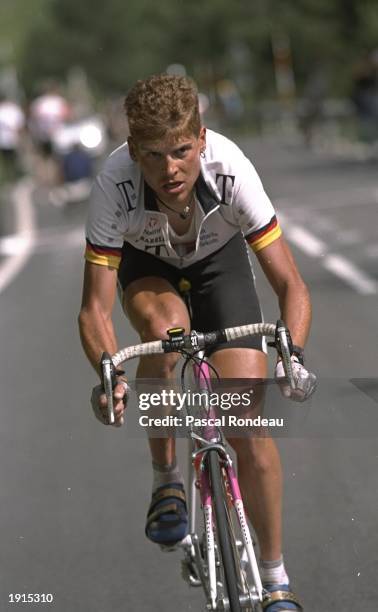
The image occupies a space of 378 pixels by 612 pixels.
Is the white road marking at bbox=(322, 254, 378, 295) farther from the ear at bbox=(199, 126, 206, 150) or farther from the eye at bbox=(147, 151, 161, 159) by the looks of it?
the eye at bbox=(147, 151, 161, 159)

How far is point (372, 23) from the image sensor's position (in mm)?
55125

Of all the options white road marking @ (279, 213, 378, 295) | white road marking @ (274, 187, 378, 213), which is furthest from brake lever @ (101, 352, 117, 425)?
white road marking @ (274, 187, 378, 213)

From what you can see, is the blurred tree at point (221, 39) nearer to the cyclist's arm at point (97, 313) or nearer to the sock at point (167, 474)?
the sock at point (167, 474)

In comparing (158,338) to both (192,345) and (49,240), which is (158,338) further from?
(49,240)

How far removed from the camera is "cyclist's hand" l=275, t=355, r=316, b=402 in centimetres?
414

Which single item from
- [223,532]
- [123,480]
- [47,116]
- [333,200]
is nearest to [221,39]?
[47,116]

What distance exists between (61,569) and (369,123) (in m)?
21.2

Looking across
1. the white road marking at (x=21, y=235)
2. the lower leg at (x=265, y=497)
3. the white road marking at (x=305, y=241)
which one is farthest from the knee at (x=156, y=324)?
the white road marking at (x=305, y=241)

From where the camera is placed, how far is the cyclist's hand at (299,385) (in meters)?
4.14

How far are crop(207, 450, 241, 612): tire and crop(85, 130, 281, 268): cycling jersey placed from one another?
2.41 feet

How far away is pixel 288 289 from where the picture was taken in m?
4.63

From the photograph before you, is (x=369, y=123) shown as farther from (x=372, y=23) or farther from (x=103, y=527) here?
(x=372, y=23)

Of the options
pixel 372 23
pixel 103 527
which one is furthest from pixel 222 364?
pixel 372 23

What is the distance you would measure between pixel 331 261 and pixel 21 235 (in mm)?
6187
